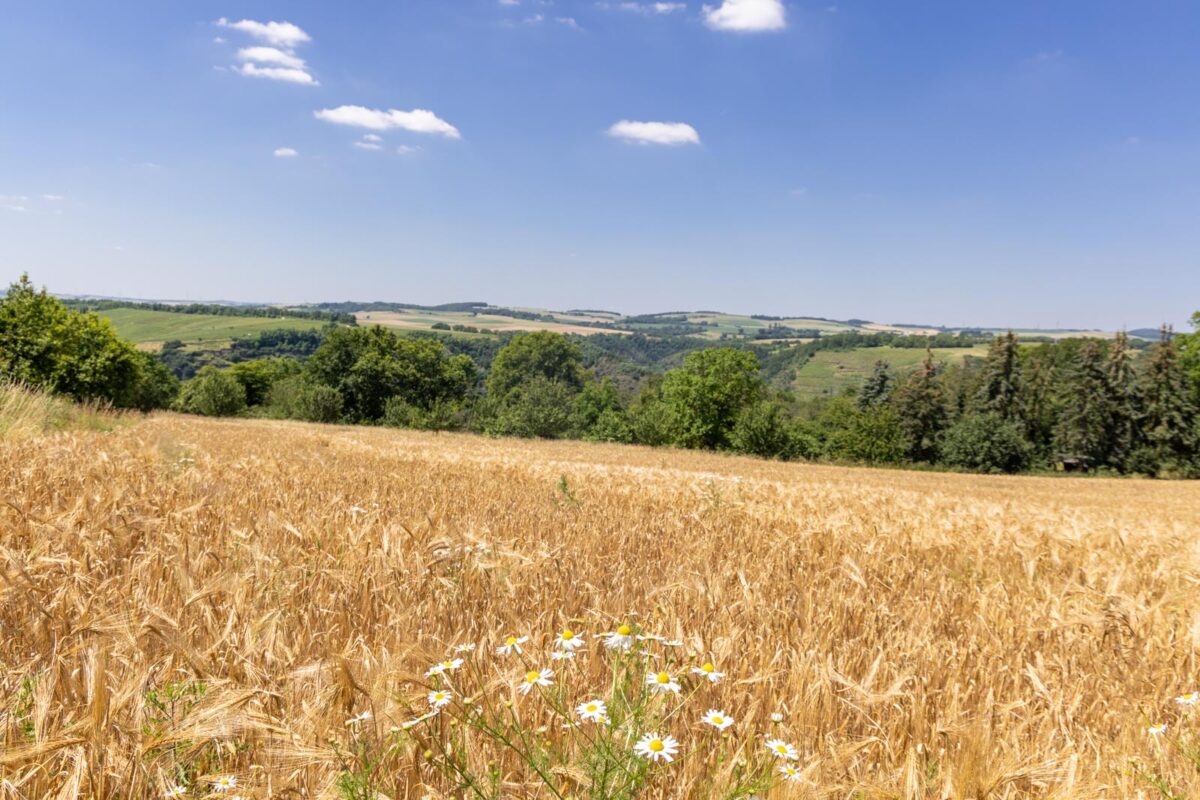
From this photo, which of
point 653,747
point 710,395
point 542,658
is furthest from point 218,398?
point 653,747

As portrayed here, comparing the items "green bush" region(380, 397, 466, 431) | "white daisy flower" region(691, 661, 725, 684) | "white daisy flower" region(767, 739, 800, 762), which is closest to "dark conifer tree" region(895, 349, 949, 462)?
"green bush" region(380, 397, 466, 431)

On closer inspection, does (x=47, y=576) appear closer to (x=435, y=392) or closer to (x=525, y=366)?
(x=435, y=392)

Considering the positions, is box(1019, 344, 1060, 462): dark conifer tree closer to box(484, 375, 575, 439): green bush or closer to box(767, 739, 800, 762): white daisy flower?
box(484, 375, 575, 439): green bush

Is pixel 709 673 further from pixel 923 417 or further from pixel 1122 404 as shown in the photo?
pixel 1122 404

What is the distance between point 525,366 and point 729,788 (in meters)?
117

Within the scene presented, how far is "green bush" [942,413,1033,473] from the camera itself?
206 ft

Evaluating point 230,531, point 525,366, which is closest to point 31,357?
point 230,531

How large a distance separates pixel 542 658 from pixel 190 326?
211488 mm

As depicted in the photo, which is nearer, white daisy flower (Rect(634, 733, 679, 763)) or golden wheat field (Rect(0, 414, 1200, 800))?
white daisy flower (Rect(634, 733, 679, 763))

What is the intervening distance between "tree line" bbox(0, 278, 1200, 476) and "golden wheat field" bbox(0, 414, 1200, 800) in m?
44.8

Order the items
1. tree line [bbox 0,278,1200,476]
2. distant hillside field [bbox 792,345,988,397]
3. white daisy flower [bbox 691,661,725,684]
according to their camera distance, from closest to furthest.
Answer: white daisy flower [bbox 691,661,725,684] < tree line [bbox 0,278,1200,476] < distant hillside field [bbox 792,345,988,397]

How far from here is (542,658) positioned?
2170 mm

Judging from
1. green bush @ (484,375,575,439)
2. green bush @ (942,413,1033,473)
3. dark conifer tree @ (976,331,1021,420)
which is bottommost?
green bush @ (942,413,1033,473)

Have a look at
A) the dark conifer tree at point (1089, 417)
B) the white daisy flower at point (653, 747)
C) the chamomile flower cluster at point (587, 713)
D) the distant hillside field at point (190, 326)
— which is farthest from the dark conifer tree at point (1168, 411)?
the distant hillside field at point (190, 326)
